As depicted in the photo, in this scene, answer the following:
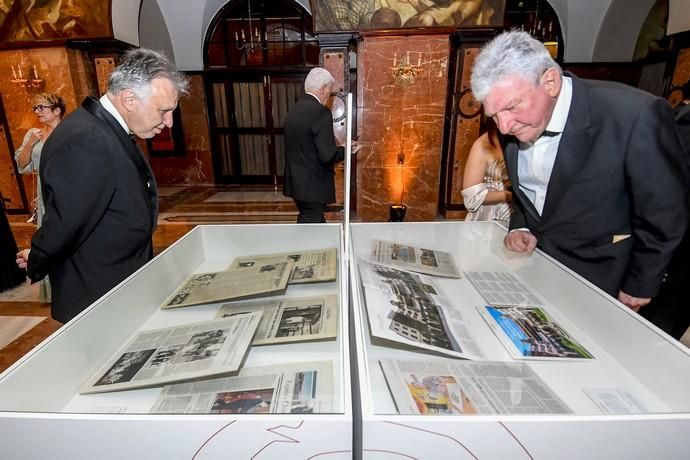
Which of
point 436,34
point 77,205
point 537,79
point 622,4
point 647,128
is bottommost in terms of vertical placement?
point 77,205

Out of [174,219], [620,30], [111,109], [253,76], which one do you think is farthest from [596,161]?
[253,76]

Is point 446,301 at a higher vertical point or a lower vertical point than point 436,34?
lower

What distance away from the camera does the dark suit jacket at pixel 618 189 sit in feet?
4.19

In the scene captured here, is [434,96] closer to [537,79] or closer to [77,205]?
[537,79]

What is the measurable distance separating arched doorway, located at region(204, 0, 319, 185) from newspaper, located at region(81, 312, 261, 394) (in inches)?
333

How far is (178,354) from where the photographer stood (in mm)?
1092

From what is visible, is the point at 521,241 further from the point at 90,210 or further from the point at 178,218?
the point at 178,218

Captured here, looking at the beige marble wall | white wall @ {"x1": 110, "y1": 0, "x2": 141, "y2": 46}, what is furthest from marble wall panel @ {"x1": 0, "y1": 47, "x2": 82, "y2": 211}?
the beige marble wall

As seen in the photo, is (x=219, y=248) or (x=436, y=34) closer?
(x=219, y=248)

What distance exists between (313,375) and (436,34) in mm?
5501

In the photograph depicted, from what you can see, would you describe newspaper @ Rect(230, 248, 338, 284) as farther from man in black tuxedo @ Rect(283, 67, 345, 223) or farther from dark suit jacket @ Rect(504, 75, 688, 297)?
man in black tuxedo @ Rect(283, 67, 345, 223)

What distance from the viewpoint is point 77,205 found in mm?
1326

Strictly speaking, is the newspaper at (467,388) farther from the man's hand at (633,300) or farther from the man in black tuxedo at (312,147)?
the man in black tuxedo at (312,147)

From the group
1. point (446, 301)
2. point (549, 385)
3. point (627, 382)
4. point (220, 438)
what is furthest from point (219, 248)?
point (627, 382)
